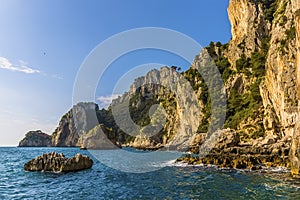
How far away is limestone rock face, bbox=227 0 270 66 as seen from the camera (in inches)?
3442

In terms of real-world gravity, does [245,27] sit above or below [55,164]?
above

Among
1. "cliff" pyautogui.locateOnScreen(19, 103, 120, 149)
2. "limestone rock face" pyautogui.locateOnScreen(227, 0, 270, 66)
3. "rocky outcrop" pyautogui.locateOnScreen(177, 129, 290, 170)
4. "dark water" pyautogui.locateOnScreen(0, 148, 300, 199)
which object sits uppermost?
"limestone rock face" pyautogui.locateOnScreen(227, 0, 270, 66)

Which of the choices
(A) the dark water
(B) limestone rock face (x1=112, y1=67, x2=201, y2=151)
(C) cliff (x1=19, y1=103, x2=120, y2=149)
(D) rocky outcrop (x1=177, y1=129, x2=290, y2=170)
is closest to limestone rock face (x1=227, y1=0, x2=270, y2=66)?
(B) limestone rock face (x1=112, y1=67, x2=201, y2=151)

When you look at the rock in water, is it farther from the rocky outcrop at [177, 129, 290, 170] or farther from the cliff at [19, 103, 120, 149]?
the cliff at [19, 103, 120, 149]

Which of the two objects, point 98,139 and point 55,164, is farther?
Answer: point 98,139

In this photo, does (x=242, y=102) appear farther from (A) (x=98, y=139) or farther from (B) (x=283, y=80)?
(A) (x=98, y=139)

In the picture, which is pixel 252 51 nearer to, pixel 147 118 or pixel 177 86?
pixel 177 86

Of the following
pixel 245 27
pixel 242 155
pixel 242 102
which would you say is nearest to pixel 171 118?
pixel 242 102

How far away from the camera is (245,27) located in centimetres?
9438

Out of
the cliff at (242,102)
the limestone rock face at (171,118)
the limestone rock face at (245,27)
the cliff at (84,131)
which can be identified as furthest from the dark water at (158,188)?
the limestone rock face at (245,27)

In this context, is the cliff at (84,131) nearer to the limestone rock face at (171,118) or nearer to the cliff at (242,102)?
the cliff at (242,102)

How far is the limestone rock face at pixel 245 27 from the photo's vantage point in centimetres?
8744

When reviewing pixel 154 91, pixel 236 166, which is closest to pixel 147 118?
pixel 154 91

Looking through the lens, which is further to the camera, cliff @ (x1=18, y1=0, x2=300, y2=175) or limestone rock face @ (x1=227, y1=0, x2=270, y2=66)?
limestone rock face @ (x1=227, y1=0, x2=270, y2=66)
